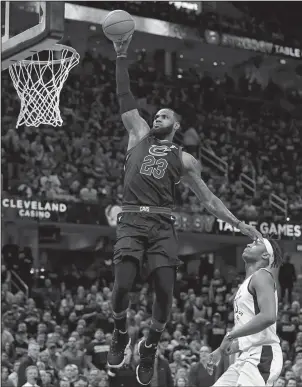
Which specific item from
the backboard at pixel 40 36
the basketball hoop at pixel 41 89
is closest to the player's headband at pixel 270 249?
the backboard at pixel 40 36

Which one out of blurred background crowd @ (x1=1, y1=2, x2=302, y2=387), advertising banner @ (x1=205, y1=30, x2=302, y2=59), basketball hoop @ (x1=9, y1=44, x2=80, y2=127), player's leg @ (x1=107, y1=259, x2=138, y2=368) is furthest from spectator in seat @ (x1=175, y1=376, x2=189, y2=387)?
advertising banner @ (x1=205, y1=30, x2=302, y2=59)

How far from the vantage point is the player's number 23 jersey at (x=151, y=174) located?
8734mm

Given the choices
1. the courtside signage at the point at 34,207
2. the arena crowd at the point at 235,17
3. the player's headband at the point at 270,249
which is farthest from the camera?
the arena crowd at the point at 235,17

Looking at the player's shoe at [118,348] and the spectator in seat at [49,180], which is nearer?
the player's shoe at [118,348]

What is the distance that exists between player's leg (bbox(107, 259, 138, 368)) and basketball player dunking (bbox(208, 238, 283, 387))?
39.7 inches

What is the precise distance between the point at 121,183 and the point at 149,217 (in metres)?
17.0

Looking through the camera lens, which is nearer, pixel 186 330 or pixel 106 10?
pixel 186 330

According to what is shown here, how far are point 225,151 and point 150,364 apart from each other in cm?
2069

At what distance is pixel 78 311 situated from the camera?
844 inches

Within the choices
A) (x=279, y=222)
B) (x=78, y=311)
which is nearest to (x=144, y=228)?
(x=78, y=311)

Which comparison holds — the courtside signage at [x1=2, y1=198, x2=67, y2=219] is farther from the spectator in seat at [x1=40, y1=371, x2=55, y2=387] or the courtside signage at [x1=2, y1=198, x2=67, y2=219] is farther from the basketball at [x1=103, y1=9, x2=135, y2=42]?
the basketball at [x1=103, y1=9, x2=135, y2=42]

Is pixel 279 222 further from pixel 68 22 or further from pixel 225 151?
pixel 68 22

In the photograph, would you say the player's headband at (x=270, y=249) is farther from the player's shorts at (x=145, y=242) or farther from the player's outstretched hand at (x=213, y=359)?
the player's outstretched hand at (x=213, y=359)

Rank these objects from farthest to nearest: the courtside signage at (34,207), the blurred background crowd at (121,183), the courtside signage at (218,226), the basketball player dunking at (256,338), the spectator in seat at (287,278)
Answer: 1. the spectator in seat at (287,278)
2. the courtside signage at (218,226)
3. the courtside signage at (34,207)
4. the blurred background crowd at (121,183)
5. the basketball player dunking at (256,338)
